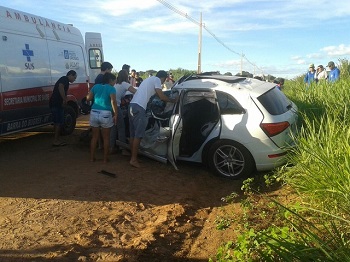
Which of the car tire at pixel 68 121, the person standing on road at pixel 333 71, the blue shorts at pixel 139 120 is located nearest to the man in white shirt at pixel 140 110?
the blue shorts at pixel 139 120

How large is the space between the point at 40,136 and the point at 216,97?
18.0 ft

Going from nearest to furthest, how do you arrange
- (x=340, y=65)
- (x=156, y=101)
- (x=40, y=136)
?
(x=156, y=101) < (x=40, y=136) < (x=340, y=65)

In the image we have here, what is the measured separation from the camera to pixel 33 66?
8102mm

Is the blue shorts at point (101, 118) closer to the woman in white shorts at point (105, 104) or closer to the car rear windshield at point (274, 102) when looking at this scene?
the woman in white shorts at point (105, 104)

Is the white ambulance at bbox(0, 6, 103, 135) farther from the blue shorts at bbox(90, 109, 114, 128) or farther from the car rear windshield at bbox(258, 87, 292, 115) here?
the car rear windshield at bbox(258, 87, 292, 115)

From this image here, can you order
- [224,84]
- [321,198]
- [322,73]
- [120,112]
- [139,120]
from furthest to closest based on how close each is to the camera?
[322,73]
[120,112]
[139,120]
[224,84]
[321,198]

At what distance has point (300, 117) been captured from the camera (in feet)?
20.7

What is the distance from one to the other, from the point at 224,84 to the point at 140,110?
151 centimetres

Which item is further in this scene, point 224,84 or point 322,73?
point 322,73

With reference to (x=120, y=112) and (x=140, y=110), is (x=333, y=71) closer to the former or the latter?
(x=120, y=112)

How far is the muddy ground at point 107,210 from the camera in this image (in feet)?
12.1

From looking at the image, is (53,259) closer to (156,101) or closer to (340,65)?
(156,101)

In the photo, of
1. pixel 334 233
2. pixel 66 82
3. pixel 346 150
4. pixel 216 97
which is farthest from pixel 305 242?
pixel 66 82

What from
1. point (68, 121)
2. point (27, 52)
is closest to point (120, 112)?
point (27, 52)
